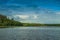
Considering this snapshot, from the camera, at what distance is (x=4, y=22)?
8531cm

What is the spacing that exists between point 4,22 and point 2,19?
14.5ft

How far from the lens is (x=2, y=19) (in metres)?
89.2

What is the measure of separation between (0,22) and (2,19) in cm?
520

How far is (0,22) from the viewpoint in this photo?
8419 centimetres

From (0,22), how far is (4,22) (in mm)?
2062
